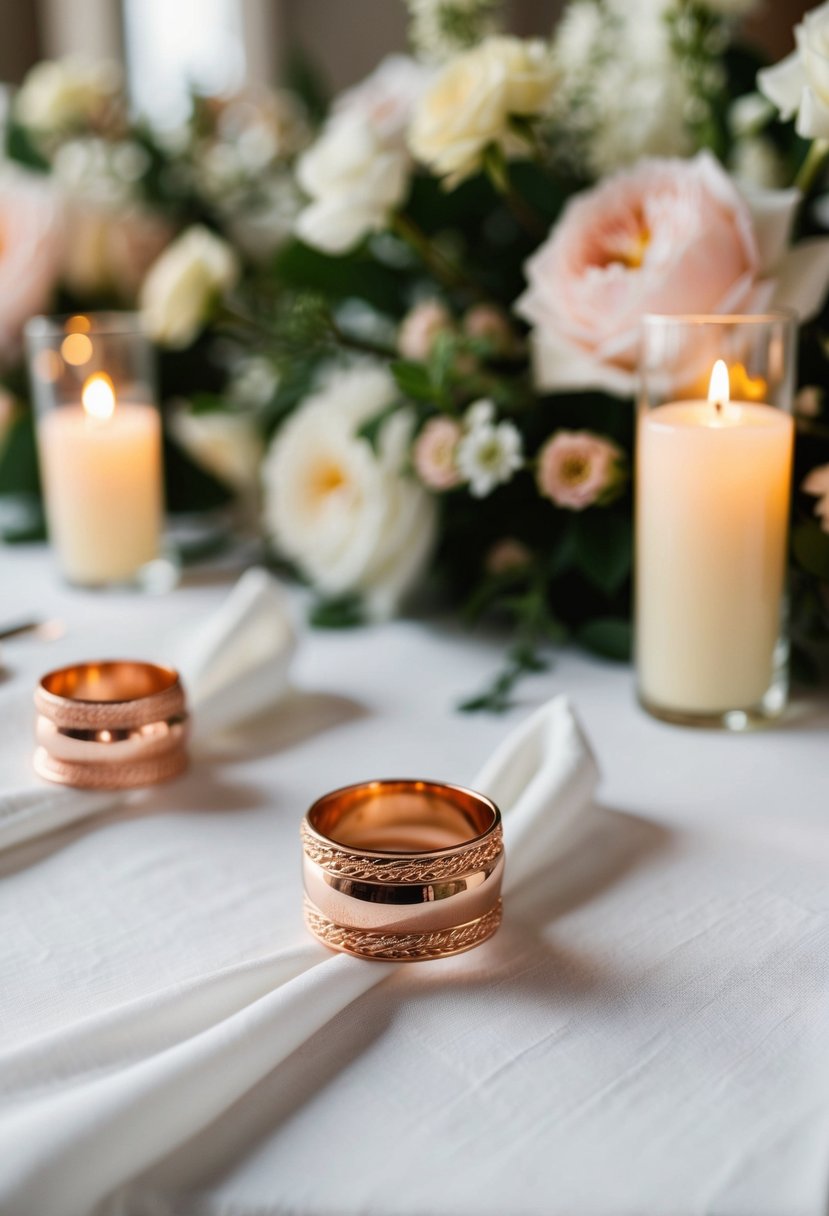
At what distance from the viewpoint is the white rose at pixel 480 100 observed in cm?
81

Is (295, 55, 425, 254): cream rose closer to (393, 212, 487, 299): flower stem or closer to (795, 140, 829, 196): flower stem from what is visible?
(393, 212, 487, 299): flower stem

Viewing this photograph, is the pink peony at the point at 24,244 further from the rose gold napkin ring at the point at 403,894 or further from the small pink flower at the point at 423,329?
the rose gold napkin ring at the point at 403,894

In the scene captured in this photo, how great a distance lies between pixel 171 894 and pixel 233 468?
2.36ft

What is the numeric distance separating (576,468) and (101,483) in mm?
454

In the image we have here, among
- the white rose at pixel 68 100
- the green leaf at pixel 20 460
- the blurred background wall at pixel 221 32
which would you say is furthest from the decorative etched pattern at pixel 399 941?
the blurred background wall at pixel 221 32

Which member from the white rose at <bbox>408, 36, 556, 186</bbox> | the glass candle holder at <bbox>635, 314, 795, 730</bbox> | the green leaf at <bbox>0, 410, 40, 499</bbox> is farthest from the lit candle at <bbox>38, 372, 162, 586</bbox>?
the glass candle holder at <bbox>635, 314, 795, 730</bbox>

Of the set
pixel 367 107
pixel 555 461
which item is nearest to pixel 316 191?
pixel 367 107

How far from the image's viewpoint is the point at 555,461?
32.3 inches

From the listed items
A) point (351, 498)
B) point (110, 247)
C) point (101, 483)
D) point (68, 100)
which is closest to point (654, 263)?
point (351, 498)

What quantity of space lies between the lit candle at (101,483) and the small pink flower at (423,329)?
0.90 ft

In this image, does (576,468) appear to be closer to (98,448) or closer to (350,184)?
(350,184)

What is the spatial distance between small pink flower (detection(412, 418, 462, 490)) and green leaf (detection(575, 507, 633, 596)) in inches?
3.8

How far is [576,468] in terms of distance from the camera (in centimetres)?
83

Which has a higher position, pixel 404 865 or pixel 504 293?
pixel 504 293
